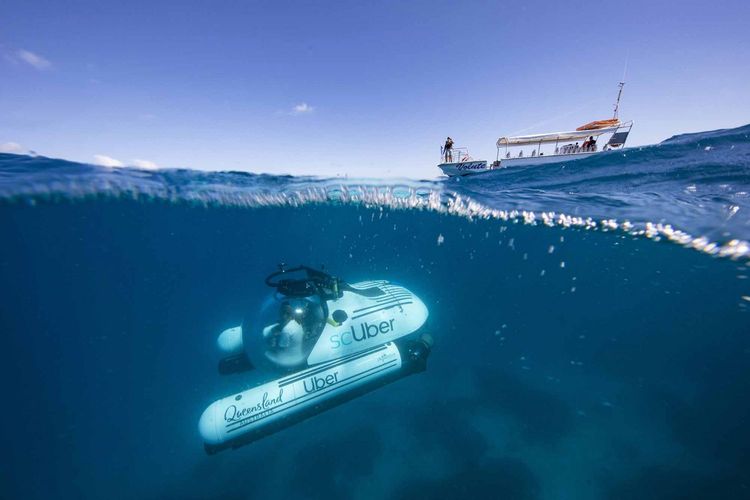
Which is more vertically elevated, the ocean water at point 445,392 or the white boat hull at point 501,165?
the white boat hull at point 501,165

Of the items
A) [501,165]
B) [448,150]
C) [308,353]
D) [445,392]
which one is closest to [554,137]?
[501,165]

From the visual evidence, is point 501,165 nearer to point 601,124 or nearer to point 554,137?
point 554,137

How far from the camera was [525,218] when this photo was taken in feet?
36.6

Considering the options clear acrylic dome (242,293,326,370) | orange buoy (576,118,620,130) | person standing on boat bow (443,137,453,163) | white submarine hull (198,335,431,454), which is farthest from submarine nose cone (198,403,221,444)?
orange buoy (576,118,620,130)

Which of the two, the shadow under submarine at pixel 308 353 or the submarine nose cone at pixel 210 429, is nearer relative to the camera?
the submarine nose cone at pixel 210 429

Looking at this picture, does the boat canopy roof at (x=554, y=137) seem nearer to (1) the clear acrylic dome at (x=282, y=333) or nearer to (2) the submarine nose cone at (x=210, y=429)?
(1) the clear acrylic dome at (x=282, y=333)

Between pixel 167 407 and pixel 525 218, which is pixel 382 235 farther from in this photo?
pixel 167 407

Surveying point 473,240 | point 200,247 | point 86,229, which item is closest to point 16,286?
point 86,229

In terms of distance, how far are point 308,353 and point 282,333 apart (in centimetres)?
85

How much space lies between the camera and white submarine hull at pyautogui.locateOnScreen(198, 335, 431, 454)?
16.2ft

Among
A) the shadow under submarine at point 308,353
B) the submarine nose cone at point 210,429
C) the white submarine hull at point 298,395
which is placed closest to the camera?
the submarine nose cone at point 210,429

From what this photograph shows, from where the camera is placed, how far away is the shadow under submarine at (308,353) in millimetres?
5074

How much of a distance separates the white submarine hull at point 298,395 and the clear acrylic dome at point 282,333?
407mm

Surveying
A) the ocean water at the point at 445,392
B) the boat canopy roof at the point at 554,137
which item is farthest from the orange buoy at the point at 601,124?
the ocean water at the point at 445,392
